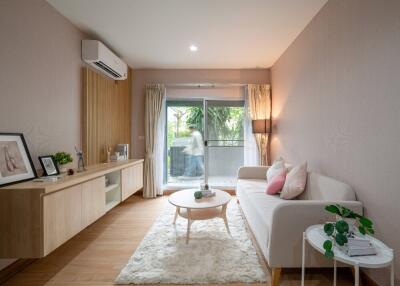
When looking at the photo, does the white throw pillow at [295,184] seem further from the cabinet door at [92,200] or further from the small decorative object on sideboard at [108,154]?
the small decorative object on sideboard at [108,154]

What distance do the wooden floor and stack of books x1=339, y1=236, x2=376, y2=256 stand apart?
736 millimetres

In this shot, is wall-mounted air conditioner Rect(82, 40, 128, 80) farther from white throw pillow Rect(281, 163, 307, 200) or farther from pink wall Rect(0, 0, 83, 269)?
white throw pillow Rect(281, 163, 307, 200)

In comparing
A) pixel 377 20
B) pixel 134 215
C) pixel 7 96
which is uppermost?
pixel 377 20

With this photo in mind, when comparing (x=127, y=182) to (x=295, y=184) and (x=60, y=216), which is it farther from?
(x=295, y=184)

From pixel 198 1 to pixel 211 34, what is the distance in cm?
70

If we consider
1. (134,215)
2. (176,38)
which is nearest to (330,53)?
(176,38)

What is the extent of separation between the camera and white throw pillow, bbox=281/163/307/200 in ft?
7.58

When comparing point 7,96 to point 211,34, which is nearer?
point 7,96

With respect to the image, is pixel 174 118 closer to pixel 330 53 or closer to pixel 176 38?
pixel 176 38

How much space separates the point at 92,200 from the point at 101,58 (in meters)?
1.92

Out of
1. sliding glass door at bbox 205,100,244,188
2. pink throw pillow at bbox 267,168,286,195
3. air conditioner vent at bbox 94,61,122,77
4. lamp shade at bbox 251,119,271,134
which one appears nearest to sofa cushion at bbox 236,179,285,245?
pink throw pillow at bbox 267,168,286,195

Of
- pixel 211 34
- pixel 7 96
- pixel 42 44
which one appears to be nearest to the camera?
pixel 7 96

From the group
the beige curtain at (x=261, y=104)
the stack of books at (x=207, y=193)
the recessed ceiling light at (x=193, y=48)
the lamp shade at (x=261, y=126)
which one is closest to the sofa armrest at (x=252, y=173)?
the beige curtain at (x=261, y=104)

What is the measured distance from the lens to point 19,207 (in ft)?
4.97
